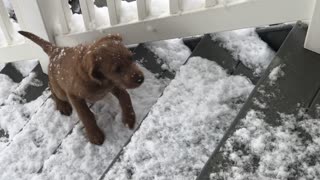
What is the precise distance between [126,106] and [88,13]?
41 cm

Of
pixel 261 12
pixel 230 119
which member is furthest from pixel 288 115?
pixel 261 12

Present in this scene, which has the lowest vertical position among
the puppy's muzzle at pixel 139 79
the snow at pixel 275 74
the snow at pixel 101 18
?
the snow at pixel 101 18

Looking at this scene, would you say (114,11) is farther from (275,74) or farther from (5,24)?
(275,74)

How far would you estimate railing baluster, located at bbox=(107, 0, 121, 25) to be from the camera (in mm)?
1780

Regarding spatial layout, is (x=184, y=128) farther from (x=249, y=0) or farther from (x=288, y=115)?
(x=249, y=0)

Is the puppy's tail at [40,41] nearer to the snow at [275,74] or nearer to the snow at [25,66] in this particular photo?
the snow at [25,66]

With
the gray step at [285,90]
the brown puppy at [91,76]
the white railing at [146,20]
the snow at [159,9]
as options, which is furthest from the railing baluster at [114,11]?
the gray step at [285,90]

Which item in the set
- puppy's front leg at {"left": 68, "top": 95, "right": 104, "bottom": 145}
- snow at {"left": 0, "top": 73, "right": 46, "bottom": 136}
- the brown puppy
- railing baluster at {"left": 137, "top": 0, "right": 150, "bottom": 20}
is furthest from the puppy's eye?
snow at {"left": 0, "top": 73, "right": 46, "bottom": 136}

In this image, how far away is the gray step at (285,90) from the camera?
1.37 meters

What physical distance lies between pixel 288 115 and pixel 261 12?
1.44 ft

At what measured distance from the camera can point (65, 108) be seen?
185cm

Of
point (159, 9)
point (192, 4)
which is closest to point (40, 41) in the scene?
→ point (159, 9)

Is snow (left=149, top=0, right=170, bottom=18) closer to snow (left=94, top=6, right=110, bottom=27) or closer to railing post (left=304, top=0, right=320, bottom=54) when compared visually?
snow (left=94, top=6, right=110, bottom=27)

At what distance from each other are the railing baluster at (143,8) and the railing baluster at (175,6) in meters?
0.10
